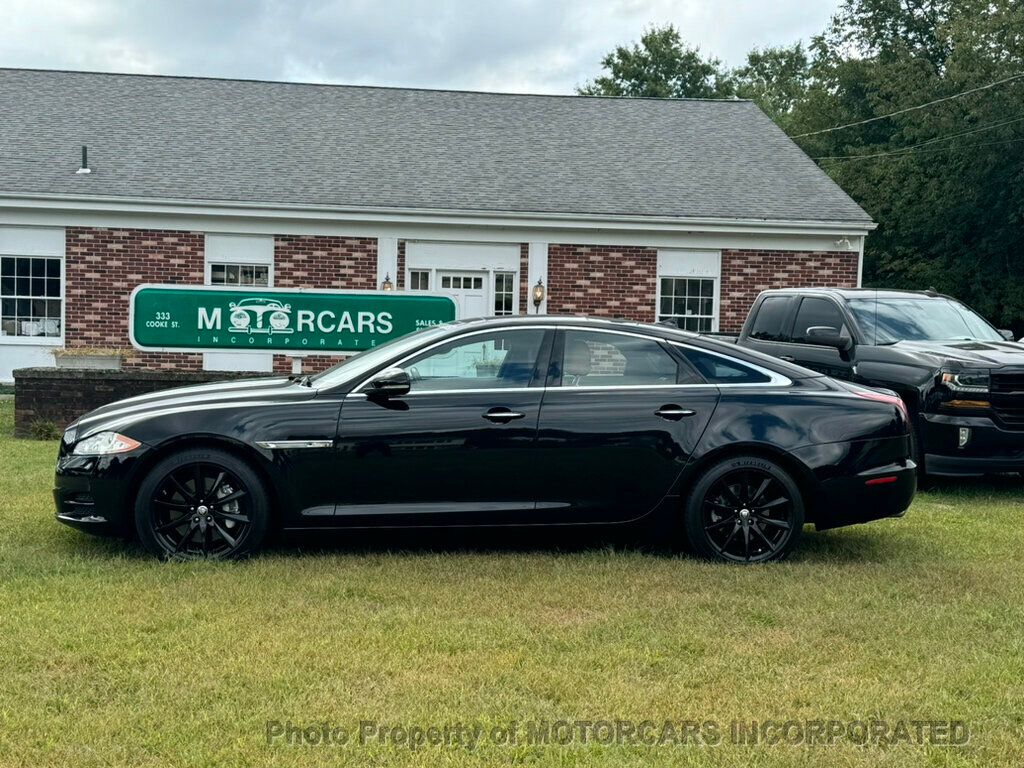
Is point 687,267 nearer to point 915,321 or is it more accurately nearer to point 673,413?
point 915,321

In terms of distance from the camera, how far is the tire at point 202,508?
247 inches

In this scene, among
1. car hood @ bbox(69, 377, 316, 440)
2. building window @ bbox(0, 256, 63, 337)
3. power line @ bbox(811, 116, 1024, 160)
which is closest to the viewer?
car hood @ bbox(69, 377, 316, 440)

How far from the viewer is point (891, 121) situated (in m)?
35.1

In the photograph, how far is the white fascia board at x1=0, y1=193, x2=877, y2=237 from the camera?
18656 mm

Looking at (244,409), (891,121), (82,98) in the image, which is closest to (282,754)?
(244,409)

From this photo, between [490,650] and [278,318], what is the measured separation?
8881 mm

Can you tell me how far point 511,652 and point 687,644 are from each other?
A: 0.79m

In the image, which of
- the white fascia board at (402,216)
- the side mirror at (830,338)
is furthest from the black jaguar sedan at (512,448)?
the white fascia board at (402,216)

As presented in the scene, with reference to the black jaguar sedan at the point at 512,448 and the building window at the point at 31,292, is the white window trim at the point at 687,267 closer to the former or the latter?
the building window at the point at 31,292

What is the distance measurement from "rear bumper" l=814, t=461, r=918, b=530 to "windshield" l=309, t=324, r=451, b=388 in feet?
8.19

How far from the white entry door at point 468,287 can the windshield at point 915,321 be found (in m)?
9.90

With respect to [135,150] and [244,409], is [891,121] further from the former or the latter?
[244,409]

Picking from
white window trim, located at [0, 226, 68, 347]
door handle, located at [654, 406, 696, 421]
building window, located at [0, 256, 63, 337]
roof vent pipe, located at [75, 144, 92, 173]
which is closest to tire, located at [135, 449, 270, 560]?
door handle, located at [654, 406, 696, 421]

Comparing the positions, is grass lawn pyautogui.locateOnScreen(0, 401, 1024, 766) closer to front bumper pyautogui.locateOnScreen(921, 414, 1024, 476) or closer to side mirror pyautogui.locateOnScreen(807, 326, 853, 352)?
front bumper pyautogui.locateOnScreen(921, 414, 1024, 476)
